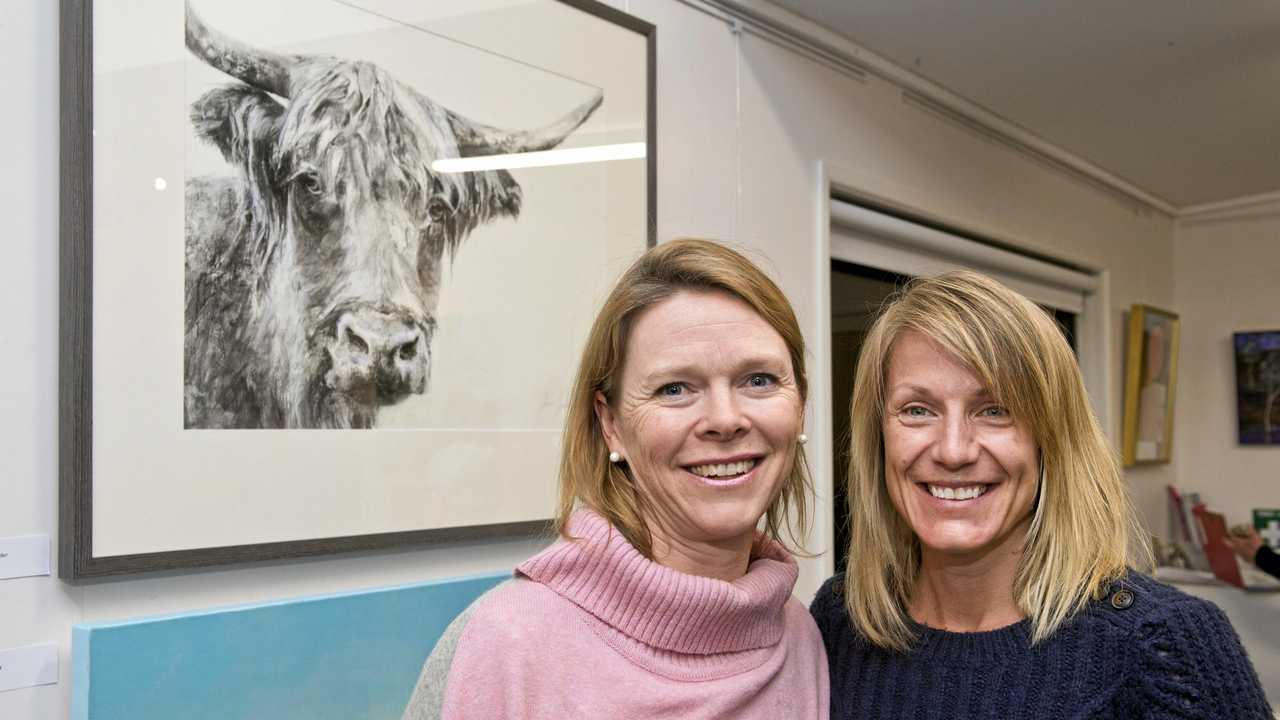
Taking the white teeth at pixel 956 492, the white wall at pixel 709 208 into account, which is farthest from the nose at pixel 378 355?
the white teeth at pixel 956 492

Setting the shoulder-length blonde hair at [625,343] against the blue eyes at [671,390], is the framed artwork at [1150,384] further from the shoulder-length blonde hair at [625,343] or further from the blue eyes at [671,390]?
the blue eyes at [671,390]

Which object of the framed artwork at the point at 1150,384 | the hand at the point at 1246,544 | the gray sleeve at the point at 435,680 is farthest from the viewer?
the framed artwork at the point at 1150,384

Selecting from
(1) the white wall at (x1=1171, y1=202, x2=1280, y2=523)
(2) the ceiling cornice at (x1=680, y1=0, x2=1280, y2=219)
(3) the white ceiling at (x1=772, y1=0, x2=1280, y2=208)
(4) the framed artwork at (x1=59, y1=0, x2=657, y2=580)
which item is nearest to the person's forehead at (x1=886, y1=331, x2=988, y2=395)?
(4) the framed artwork at (x1=59, y1=0, x2=657, y2=580)

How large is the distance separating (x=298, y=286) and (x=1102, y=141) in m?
3.04

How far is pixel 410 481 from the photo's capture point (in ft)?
5.61

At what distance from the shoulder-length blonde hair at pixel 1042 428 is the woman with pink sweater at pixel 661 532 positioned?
0.17 meters

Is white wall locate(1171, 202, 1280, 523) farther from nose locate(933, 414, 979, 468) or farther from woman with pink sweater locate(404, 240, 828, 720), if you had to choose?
woman with pink sweater locate(404, 240, 828, 720)

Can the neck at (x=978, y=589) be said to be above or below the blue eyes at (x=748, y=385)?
below

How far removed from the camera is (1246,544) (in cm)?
418

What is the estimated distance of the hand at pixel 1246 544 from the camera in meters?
4.15

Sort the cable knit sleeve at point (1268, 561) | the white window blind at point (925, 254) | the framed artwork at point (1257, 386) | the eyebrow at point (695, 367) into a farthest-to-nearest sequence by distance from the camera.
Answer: the framed artwork at point (1257, 386) < the cable knit sleeve at point (1268, 561) < the white window blind at point (925, 254) < the eyebrow at point (695, 367)

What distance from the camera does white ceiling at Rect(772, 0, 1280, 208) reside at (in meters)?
2.56

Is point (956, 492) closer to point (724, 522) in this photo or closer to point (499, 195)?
Answer: point (724, 522)

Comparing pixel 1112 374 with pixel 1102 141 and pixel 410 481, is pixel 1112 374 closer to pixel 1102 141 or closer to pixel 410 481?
pixel 1102 141
